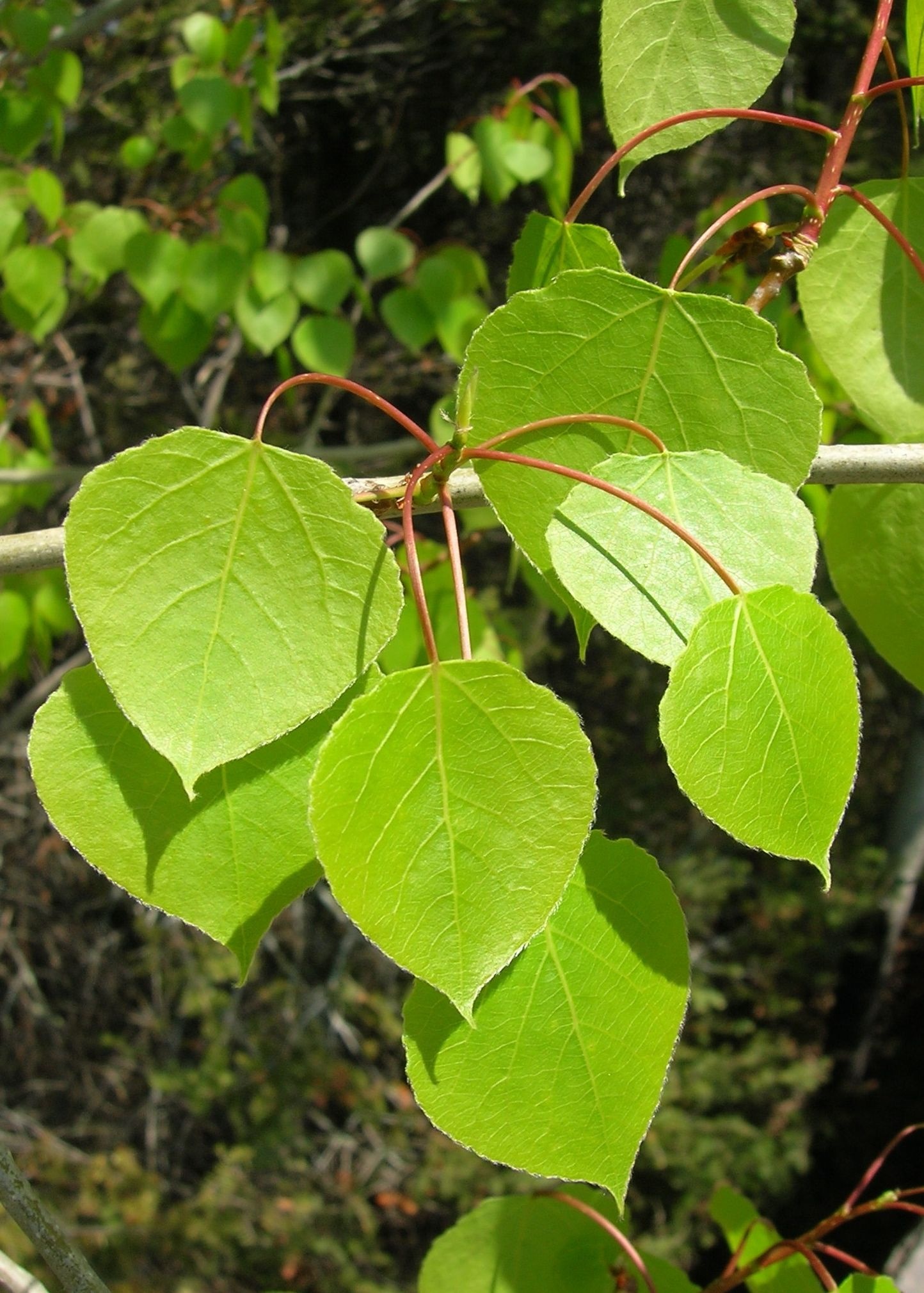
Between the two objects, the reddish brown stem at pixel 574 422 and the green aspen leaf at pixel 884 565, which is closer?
the reddish brown stem at pixel 574 422

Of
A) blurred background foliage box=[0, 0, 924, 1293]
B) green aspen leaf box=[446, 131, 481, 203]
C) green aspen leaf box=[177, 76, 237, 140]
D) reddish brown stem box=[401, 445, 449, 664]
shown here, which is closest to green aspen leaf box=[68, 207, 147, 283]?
green aspen leaf box=[177, 76, 237, 140]

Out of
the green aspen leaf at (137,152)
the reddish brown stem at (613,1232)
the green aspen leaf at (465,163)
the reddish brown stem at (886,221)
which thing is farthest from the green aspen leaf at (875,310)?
the green aspen leaf at (137,152)

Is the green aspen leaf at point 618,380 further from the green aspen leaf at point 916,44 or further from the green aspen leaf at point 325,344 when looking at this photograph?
the green aspen leaf at point 325,344

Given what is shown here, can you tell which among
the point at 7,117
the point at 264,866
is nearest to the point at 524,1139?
the point at 264,866

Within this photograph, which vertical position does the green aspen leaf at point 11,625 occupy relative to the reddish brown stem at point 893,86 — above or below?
below

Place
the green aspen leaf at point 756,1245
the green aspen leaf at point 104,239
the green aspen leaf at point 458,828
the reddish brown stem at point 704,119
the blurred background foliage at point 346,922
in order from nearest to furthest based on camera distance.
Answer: the green aspen leaf at point 458,828, the reddish brown stem at point 704,119, the green aspen leaf at point 756,1245, the green aspen leaf at point 104,239, the blurred background foliage at point 346,922

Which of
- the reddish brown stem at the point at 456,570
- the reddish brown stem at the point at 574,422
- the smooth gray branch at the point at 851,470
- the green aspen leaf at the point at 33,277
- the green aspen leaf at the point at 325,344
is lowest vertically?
the green aspen leaf at the point at 325,344

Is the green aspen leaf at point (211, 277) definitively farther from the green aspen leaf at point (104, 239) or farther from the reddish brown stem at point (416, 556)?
the reddish brown stem at point (416, 556)

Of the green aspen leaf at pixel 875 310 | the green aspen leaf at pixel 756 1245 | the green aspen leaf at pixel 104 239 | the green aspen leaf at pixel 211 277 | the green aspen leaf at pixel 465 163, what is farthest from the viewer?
the green aspen leaf at pixel 465 163
